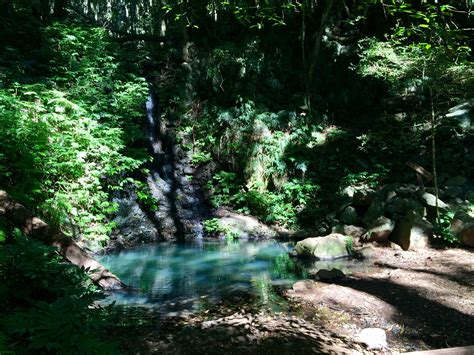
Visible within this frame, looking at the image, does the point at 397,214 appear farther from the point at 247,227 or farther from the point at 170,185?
the point at 170,185

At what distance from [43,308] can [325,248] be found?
721cm

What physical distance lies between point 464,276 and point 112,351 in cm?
648

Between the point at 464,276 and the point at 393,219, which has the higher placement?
the point at 393,219

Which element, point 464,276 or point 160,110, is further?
point 160,110

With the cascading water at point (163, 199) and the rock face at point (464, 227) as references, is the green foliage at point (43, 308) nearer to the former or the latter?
the cascading water at point (163, 199)

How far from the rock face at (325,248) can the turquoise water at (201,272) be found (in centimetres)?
45

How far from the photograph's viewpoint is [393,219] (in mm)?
9641

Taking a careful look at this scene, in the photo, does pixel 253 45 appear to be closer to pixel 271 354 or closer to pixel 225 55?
pixel 225 55

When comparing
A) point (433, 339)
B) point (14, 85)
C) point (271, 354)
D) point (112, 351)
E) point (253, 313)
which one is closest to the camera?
point (112, 351)

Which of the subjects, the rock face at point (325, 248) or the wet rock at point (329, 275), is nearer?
the wet rock at point (329, 275)

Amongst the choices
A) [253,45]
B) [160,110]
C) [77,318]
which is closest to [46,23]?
[160,110]

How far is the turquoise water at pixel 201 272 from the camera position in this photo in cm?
599

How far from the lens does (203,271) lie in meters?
7.88

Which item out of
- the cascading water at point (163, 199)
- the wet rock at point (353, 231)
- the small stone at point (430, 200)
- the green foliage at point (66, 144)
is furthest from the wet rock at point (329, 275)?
the cascading water at point (163, 199)
